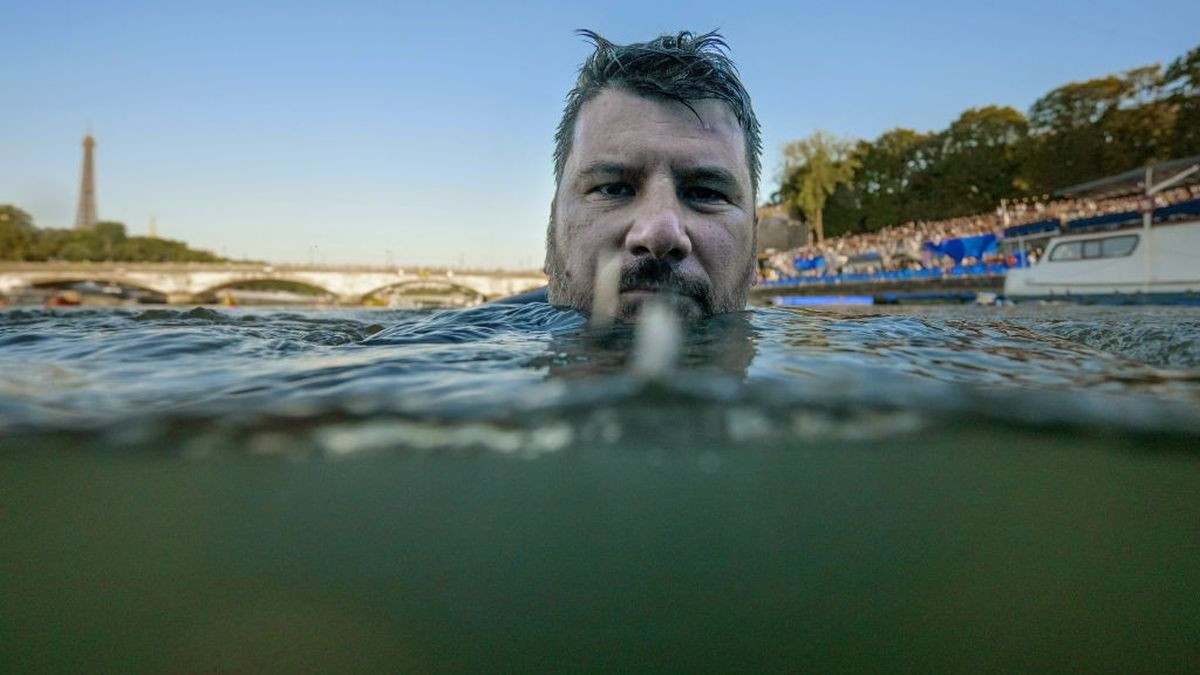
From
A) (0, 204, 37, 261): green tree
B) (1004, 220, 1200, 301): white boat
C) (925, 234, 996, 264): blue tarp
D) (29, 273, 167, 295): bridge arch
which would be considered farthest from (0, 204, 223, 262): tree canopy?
(1004, 220, 1200, 301): white boat

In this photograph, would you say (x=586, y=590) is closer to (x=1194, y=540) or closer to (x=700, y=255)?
(x=700, y=255)

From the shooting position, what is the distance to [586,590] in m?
2.06

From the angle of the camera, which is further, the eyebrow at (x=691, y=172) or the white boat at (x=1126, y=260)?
the white boat at (x=1126, y=260)

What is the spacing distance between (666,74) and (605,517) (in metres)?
2.36

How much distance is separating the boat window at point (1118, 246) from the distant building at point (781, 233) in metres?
36.9

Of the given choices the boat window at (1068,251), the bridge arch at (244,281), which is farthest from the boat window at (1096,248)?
the bridge arch at (244,281)

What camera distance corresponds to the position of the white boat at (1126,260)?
14.5 metres

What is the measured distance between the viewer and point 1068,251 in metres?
17.1

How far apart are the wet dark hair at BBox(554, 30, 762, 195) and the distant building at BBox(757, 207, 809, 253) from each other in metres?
50.8

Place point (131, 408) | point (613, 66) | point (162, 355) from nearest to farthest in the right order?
point (131, 408), point (162, 355), point (613, 66)

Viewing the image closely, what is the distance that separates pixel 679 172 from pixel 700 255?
1.37ft

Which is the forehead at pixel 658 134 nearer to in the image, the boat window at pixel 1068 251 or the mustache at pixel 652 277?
the mustache at pixel 652 277

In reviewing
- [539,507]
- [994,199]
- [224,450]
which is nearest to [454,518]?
[539,507]

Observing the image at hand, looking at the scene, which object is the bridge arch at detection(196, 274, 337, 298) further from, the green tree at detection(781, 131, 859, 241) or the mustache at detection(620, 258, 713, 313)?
the mustache at detection(620, 258, 713, 313)
